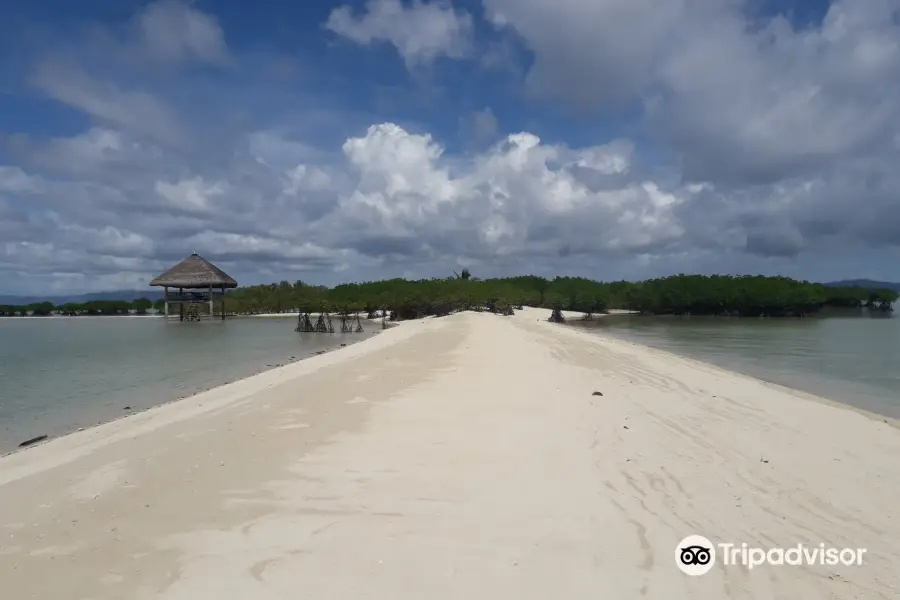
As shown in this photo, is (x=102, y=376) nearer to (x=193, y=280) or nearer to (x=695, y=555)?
(x=695, y=555)

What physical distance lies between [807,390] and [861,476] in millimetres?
8825

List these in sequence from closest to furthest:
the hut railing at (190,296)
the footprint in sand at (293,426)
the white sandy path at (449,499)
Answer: the white sandy path at (449,499)
the footprint in sand at (293,426)
the hut railing at (190,296)

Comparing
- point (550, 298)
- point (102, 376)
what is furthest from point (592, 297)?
point (102, 376)

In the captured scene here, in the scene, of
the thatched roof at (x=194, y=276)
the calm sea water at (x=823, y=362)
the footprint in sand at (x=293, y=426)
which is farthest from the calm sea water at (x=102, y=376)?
the thatched roof at (x=194, y=276)

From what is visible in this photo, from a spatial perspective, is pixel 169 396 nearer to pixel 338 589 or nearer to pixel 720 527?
pixel 338 589

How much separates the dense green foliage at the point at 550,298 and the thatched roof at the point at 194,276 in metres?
9.62

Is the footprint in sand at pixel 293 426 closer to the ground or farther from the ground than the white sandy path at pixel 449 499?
farther from the ground

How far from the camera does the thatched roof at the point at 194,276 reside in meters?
58.2

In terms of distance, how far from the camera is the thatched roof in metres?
58.2

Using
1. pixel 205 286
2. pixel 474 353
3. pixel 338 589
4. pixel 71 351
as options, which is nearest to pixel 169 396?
pixel 474 353

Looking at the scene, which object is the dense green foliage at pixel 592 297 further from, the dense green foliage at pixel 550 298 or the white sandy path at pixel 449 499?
the white sandy path at pixel 449 499

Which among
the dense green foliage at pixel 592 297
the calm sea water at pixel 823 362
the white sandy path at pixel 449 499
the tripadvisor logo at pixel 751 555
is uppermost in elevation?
the dense green foliage at pixel 592 297

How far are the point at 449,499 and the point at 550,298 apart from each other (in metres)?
81.7

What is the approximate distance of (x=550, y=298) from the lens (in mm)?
85688
